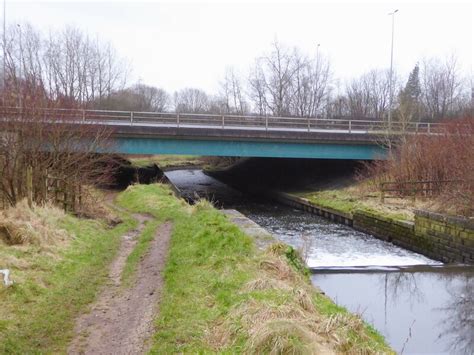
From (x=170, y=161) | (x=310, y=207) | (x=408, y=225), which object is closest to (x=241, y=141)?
(x=310, y=207)

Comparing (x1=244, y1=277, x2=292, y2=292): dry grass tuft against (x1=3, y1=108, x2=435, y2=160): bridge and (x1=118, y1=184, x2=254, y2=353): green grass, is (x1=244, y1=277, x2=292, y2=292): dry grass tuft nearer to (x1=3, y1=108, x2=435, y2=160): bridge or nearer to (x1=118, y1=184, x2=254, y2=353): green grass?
(x1=118, y1=184, x2=254, y2=353): green grass

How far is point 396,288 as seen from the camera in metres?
12.1

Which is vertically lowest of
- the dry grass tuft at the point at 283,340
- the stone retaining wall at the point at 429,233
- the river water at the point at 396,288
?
the river water at the point at 396,288

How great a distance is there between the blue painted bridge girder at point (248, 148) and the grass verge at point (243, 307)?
17860 mm

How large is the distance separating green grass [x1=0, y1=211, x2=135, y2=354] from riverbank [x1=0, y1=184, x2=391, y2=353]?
0.05 feet

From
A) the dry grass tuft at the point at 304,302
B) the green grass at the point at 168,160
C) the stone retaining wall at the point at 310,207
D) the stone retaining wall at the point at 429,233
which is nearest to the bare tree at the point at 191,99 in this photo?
the green grass at the point at 168,160

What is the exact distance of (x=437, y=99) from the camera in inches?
2589

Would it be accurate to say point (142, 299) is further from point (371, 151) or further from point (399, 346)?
point (371, 151)

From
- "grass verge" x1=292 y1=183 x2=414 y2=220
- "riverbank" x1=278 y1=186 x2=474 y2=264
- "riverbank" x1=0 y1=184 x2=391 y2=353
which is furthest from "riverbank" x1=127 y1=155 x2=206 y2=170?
"riverbank" x1=0 y1=184 x2=391 y2=353

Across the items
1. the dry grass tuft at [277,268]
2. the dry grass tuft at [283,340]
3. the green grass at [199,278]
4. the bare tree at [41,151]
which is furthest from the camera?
the bare tree at [41,151]

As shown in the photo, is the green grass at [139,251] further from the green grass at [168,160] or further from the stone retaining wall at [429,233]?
the green grass at [168,160]

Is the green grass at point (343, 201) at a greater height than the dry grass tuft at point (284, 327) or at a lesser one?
lesser

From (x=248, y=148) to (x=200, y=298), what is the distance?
2259cm

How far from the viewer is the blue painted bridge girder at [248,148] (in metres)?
28.3
